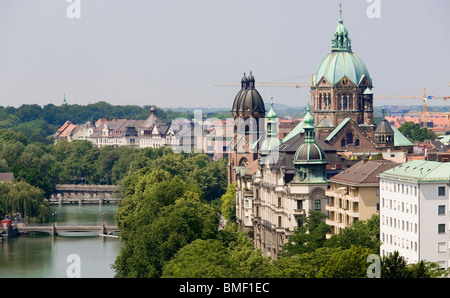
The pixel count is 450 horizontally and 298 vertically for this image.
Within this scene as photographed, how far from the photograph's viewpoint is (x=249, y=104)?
142 meters

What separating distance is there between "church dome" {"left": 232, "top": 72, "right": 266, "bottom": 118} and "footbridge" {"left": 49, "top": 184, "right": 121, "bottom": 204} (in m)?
32.3

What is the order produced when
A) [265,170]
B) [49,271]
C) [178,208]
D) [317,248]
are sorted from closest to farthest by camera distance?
[317,248] → [178,208] → [49,271] → [265,170]

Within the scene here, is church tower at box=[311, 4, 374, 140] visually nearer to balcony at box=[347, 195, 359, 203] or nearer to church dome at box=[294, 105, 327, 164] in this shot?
church dome at box=[294, 105, 327, 164]

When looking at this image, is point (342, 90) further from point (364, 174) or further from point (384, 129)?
point (364, 174)

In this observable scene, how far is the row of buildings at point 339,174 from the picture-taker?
7606 cm

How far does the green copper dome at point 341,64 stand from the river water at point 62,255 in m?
26.4

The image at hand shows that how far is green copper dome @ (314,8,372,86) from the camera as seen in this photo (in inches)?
5330

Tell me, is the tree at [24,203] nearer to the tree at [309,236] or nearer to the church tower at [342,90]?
the church tower at [342,90]

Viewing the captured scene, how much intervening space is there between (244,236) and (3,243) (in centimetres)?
3704

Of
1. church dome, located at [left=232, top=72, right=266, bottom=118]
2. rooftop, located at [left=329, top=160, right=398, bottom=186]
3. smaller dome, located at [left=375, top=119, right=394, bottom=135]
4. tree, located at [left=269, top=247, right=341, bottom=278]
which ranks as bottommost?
tree, located at [left=269, top=247, right=341, bottom=278]

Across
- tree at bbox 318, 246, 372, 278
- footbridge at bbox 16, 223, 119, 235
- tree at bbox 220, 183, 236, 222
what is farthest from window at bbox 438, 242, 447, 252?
footbridge at bbox 16, 223, 119, 235

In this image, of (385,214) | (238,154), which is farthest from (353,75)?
(385,214)
